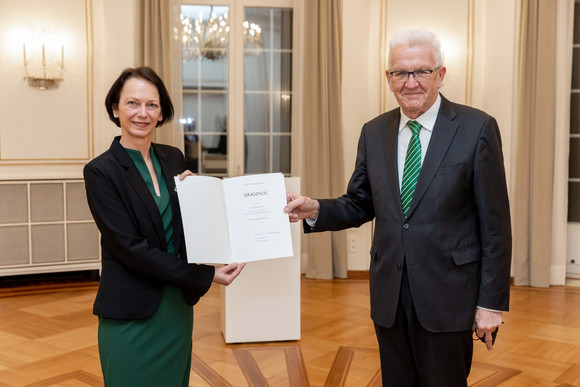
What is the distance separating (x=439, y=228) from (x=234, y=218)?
686 mm

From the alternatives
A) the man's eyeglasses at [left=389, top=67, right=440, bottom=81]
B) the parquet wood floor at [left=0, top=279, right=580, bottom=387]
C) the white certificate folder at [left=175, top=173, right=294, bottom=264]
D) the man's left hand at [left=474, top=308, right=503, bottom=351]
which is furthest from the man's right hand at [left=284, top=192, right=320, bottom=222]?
the parquet wood floor at [left=0, top=279, right=580, bottom=387]

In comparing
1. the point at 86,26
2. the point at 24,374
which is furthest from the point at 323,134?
the point at 24,374

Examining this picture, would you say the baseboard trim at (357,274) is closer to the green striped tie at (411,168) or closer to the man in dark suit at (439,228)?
the man in dark suit at (439,228)

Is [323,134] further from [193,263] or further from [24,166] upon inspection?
[193,263]

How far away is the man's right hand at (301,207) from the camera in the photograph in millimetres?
2158

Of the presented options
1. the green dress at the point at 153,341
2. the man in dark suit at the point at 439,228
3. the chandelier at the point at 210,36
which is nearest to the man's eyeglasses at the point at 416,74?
the man in dark suit at the point at 439,228

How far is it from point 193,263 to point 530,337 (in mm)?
3224

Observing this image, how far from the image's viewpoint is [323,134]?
605cm

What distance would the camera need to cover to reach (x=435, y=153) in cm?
187

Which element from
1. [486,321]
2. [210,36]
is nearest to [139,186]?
[486,321]

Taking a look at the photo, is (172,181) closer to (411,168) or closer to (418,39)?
(411,168)

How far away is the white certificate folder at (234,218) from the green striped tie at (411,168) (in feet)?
1.39

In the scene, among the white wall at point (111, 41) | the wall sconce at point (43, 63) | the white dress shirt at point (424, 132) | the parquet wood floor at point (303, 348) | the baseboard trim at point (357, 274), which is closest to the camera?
the white dress shirt at point (424, 132)

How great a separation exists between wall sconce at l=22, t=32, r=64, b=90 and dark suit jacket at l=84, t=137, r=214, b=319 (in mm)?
4304
